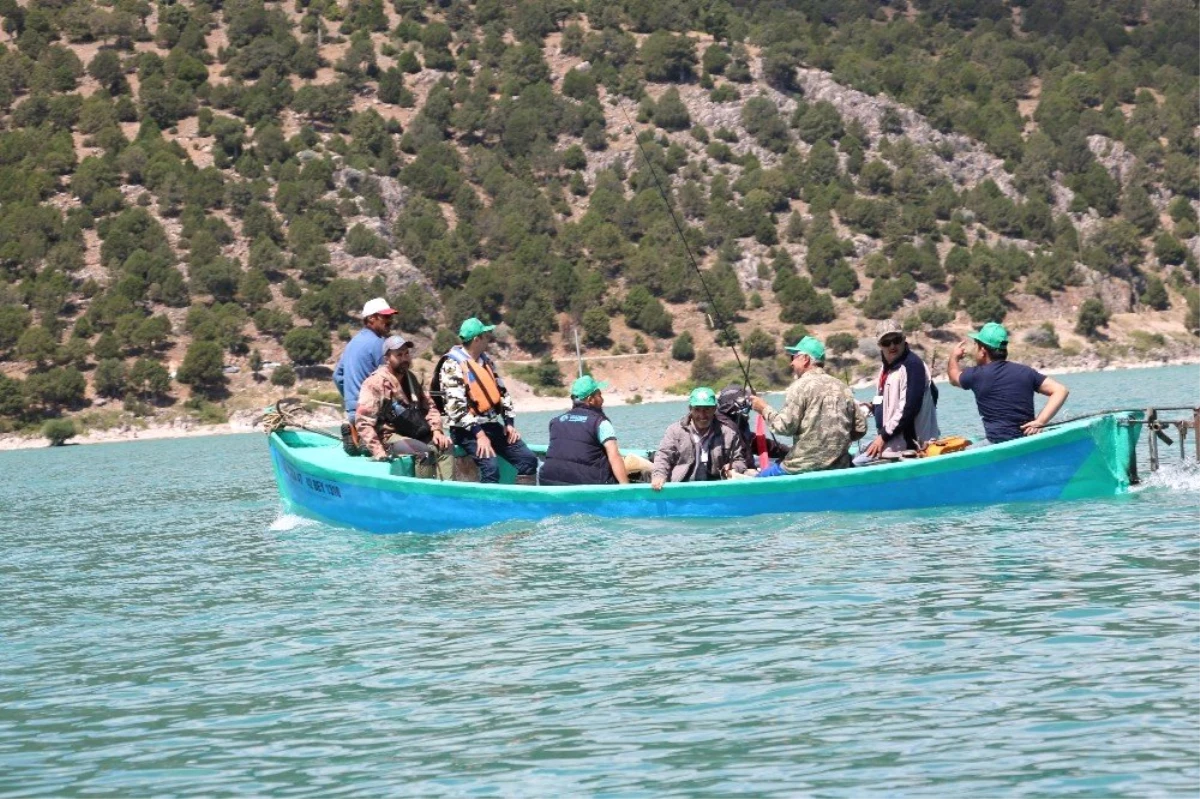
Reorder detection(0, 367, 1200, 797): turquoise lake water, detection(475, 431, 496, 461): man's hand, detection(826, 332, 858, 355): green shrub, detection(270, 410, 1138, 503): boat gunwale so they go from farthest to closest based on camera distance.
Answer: detection(826, 332, 858, 355): green shrub, detection(475, 431, 496, 461): man's hand, detection(270, 410, 1138, 503): boat gunwale, detection(0, 367, 1200, 797): turquoise lake water

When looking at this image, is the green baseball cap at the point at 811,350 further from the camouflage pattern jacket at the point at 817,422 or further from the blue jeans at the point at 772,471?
the blue jeans at the point at 772,471

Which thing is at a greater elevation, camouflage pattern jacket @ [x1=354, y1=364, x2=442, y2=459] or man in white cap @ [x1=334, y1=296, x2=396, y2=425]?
man in white cap @ [x1=334, y1=296, x2=396, y2=425]

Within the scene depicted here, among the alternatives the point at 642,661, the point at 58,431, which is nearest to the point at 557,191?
the point at 58,431

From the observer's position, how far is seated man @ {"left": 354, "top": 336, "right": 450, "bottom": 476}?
15.1 meters

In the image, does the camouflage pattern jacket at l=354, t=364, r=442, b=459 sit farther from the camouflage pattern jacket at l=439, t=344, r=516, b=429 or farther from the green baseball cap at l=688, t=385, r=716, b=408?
the green baseball cap at l=688, t=385, r=716, b=408

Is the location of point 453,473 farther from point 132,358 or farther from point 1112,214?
point 1112,214

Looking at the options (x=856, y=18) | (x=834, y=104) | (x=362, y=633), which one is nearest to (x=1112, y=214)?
(x=834, y=104)

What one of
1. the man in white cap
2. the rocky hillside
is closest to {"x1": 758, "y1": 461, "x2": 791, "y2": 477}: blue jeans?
the man in white cap

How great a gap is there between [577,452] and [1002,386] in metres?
3.71

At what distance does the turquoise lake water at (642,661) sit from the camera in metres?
7.01

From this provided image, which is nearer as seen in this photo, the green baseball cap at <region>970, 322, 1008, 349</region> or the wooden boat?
the wooden boat

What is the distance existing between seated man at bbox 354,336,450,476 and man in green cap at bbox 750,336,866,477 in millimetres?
3134

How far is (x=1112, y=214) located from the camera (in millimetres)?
99000

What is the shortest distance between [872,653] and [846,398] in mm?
5768
